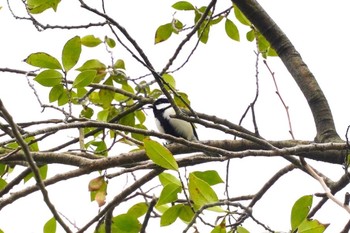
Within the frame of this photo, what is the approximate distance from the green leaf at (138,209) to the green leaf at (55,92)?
0.53 meters

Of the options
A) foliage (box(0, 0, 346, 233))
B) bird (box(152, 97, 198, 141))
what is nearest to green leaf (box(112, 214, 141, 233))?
foliage (box(0, 0, 346, 233))

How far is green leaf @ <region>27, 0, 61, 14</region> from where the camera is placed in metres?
2.30

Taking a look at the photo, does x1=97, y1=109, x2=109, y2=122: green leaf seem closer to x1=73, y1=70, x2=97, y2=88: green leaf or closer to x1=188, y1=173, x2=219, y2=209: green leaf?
x1=73, y1=70, x2=97, y2=88: green leaf

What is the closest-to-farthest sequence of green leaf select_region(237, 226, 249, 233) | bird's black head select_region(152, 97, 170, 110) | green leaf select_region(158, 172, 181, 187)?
green leaf select_region(237, 226, 249, 233)
green leaf select_region(158, 172, 181, 187)
bird's black head select_region(152, 97, 170, 110)

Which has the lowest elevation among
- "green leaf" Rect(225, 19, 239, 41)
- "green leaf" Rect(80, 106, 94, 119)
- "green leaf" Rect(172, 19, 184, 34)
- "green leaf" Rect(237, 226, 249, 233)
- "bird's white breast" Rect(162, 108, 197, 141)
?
"green leaf" Rect(237, 226, 249, 233)

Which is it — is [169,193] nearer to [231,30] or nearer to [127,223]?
[127,223]

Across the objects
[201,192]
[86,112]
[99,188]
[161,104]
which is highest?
[161,104]

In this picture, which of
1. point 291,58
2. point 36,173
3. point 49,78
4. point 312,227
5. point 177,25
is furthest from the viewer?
point 177,25

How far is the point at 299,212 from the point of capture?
173 centimetres

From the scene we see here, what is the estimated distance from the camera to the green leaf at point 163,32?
2730 millimetres

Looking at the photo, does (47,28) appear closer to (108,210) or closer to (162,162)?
(108,210)

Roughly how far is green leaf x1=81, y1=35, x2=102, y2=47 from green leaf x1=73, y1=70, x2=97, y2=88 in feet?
1.32

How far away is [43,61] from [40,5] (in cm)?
34

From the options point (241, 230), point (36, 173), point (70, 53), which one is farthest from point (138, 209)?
point (36, 173)
